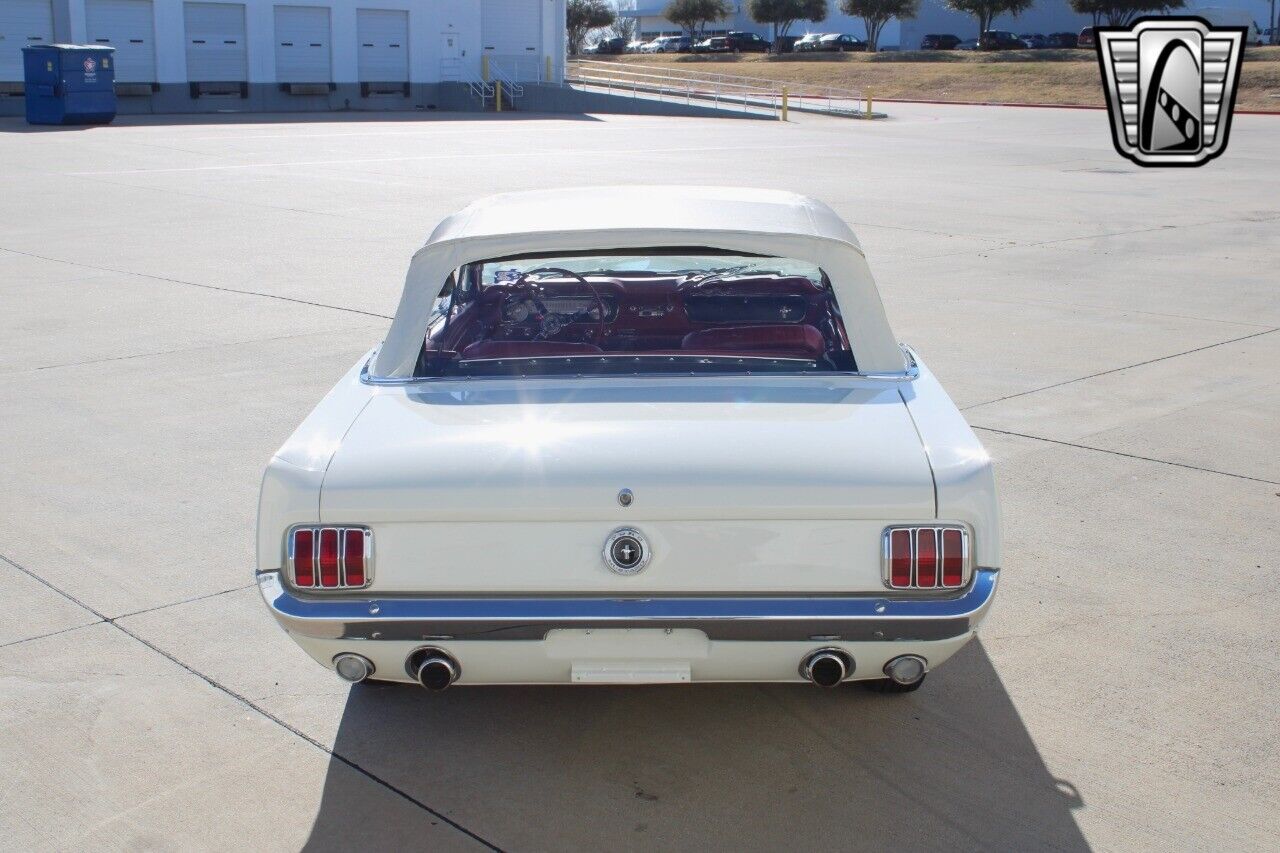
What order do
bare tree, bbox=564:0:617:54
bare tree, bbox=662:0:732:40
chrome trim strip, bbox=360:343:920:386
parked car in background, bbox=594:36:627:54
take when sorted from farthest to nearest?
bare tree, bbox=662:0:732:40 < parked car in background, bbox=594:36:627:54 < bare tree, bbox=564:0:617:54 < chrome trim strip, bbox=360:343:920:386

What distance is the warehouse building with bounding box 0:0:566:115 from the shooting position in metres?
40.4

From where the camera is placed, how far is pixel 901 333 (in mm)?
9133

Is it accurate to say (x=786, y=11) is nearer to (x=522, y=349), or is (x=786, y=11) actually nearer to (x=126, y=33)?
(x=126, y=33)

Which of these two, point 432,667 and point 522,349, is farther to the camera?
point 522,349

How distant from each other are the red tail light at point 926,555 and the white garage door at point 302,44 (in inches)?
1786

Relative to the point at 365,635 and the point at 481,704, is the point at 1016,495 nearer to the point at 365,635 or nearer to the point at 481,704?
the point at 481,704

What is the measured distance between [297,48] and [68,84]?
14463 mm

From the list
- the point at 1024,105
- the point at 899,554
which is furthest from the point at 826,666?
the point at 1024,105

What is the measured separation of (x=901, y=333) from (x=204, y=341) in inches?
182

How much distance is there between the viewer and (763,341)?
4023 millimetres

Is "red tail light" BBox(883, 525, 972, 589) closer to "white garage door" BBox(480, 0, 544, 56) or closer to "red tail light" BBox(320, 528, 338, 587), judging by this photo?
"red tail light" BBox(320, 528, 338, 587)

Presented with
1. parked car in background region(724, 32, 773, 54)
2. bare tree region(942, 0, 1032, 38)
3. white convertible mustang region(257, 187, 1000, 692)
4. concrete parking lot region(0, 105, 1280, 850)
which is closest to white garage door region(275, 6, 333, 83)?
concrete parking lot region(0, 105, 1280, 850)

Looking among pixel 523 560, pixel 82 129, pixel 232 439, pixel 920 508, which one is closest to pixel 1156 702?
pixel 920 508

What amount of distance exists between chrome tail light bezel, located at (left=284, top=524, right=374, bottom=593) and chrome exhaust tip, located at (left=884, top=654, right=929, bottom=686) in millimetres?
1248
